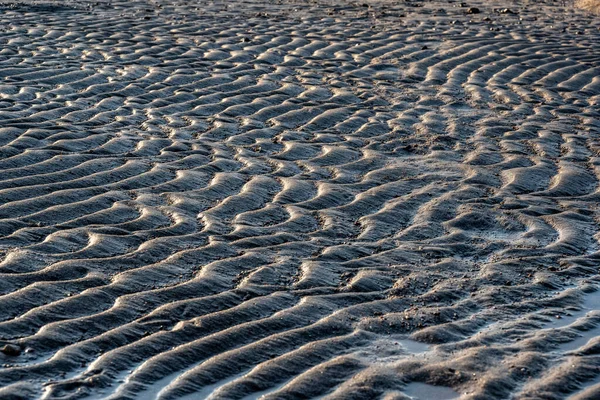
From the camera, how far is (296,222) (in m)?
4.95

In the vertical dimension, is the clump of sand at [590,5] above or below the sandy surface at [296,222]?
below

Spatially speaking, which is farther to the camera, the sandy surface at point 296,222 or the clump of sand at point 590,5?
the clump of sand at point 590,5

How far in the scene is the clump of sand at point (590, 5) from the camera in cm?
1279

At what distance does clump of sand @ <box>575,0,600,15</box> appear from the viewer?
12.8 meters

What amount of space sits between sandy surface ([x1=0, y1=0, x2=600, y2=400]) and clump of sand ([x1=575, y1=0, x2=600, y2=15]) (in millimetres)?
3592

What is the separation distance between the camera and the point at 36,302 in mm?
3854

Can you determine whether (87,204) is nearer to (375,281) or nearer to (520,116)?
(375,281)

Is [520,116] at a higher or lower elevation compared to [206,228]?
lower

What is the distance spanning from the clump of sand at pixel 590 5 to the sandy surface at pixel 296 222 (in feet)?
11.8

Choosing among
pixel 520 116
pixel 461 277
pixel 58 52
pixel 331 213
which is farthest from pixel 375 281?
pixel 58 52

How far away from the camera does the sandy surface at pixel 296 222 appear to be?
349cm

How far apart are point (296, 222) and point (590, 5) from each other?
30.3ft

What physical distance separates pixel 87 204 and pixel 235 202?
732 mm

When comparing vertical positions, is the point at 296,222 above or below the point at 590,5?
above
